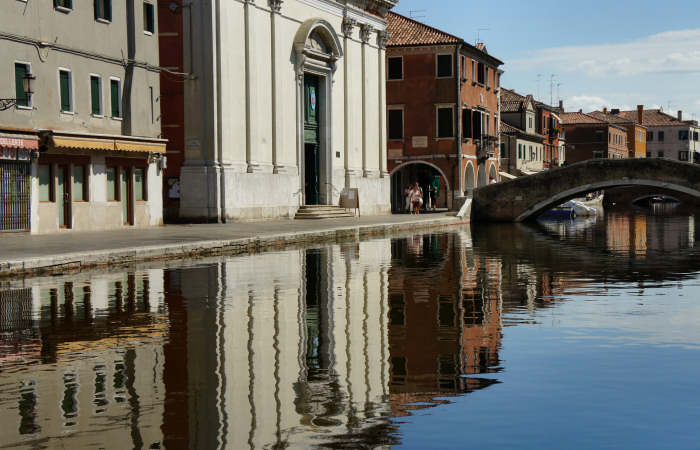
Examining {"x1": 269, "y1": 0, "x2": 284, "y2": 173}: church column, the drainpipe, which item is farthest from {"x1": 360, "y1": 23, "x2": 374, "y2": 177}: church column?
the drainpipe

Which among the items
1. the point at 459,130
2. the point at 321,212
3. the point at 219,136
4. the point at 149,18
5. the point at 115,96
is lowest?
the point at 321,212

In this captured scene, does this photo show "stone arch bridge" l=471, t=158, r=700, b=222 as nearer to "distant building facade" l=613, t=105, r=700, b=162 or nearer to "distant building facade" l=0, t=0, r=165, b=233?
"distant building facade" l=0, t=0, r=165, b=233

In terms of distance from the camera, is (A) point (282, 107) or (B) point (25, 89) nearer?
(B) point (25, 89)

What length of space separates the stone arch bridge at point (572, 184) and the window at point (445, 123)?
6973mm

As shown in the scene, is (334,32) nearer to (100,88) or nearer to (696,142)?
(100,88)

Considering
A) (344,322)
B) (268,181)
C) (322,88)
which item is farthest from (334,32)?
(344,322)

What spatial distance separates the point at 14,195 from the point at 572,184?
2827 centimetres

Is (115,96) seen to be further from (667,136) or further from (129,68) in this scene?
(667,136)

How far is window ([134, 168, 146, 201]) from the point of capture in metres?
29.9

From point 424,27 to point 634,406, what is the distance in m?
50.3

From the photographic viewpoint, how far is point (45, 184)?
2577cm

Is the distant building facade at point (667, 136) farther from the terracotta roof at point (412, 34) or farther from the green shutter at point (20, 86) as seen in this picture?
the green shutter at point (20, 86)

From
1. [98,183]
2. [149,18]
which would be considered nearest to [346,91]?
[149,18]

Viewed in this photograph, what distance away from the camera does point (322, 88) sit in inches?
1604
